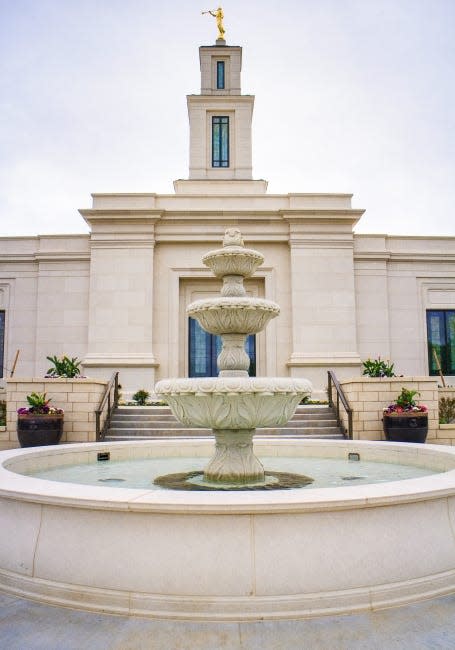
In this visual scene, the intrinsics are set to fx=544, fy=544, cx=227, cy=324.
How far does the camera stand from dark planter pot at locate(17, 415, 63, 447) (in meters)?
12.2

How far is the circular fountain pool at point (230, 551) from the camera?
12.2 ft

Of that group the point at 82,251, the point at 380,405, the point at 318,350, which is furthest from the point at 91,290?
the point at 380,405

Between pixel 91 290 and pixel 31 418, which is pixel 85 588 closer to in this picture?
pixel 31 418

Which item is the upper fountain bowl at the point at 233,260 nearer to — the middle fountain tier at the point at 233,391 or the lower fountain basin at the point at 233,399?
the middle fountain tier at the point at 233,391

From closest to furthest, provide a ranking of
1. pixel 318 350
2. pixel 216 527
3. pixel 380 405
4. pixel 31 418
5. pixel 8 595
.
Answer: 1. pixel 216 527
2. pixel 8 595
3. pixel 31 418
4. pixel 380 405
5. pixel 318 350

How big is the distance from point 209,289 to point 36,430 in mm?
10926

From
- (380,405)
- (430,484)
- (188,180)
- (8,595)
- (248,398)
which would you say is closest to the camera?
(8,595)

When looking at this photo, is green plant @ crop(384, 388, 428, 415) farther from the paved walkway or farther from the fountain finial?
the paved walkway

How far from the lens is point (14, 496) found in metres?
4.25

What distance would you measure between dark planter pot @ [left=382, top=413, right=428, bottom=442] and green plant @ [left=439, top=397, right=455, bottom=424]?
10.2ft

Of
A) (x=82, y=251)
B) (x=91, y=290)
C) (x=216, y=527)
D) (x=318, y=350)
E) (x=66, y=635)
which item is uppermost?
(x=82, y=251)

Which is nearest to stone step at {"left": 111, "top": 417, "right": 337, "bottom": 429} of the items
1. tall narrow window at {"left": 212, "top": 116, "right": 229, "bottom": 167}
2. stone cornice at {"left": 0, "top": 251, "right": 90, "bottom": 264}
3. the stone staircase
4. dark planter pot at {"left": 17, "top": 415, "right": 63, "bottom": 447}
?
the stone staircase

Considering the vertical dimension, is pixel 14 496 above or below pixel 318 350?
below

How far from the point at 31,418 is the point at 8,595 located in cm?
857
